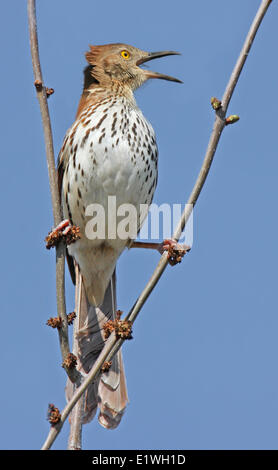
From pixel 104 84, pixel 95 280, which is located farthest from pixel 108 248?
pixel 104 84

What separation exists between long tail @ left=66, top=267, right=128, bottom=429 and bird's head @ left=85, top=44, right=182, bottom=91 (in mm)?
1889

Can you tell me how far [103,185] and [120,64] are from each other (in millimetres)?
1483

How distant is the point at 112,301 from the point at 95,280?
0.24 metres

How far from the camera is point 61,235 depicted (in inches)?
172

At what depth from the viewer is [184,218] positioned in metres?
4.07

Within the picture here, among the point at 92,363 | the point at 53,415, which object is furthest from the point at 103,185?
the point at 53,415

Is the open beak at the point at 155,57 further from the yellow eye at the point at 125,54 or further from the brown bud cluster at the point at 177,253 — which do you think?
the brown bud cluster at the point at 177,253

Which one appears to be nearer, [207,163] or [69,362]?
[207,163]

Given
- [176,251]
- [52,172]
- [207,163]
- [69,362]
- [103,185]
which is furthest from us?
[103,185]

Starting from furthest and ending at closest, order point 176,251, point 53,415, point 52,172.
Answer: point 176,251 → point 52,172 → point 53,415

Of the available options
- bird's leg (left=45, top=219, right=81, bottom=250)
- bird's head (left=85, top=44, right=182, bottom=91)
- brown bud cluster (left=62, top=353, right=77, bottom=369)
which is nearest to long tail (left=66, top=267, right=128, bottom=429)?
brown bud cluster (left=62, top=353, right=77, bottom=369)

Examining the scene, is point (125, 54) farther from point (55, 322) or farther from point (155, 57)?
point (55, 322)

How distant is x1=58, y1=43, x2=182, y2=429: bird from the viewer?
6.01 meters
